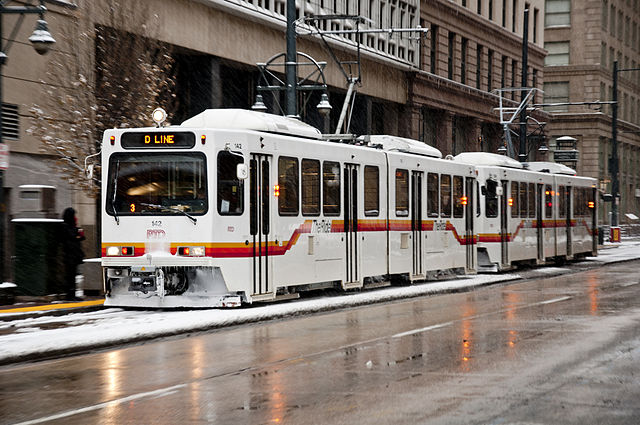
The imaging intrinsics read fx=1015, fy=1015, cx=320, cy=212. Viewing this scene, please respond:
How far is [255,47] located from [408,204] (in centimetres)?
1343

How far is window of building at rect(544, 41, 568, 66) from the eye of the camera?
83.7 metres

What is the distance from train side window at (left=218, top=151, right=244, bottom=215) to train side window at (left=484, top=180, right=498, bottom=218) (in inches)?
512

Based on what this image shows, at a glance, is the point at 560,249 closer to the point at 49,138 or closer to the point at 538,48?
the point at 49,138

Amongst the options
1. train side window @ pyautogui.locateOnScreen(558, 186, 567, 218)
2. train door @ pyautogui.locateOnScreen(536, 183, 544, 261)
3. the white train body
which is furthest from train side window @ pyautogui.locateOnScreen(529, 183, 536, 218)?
train side window @ pyautogui.locateOnScreen(558, 186, 567, 218)

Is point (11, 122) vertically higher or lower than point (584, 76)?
lower

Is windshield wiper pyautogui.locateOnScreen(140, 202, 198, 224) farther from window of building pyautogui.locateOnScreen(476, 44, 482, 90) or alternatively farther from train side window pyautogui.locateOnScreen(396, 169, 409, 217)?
window of building pyautogui.locateOnScreen(476, 44, 482, 90)

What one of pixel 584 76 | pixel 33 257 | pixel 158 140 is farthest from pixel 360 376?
pixel 584 76

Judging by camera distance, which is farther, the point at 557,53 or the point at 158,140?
the point at 557,53

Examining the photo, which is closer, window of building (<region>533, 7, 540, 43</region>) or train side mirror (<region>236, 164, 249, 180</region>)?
train side mirror (<region>236, 164, 249, 180</region>)

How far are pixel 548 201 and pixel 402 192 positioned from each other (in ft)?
38.4

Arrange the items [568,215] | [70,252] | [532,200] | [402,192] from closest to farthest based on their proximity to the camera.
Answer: [70,252] < [402,192] < [532,200] < [568,215]

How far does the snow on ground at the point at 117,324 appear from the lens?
12.6 meters

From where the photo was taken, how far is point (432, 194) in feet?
82.7

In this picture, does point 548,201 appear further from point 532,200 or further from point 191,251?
point 191,251
